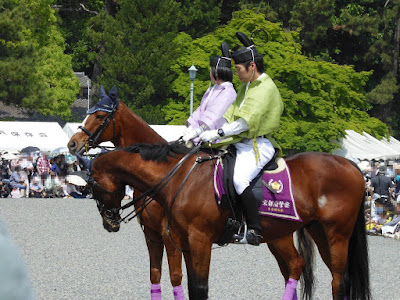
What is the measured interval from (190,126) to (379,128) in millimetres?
34231

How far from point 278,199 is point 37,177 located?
17.4 meters

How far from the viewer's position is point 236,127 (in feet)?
16.5

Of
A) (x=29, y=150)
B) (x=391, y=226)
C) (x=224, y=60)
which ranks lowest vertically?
(x=29, y=150)

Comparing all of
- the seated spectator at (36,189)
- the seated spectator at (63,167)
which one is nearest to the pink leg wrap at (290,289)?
the seated spectator at (63,167)

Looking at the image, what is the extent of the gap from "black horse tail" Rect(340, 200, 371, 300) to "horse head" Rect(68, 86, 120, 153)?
94.2 inches

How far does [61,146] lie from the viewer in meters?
24.8

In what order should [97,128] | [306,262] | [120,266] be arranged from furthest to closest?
[120,266]
[97,128]
[306,262]

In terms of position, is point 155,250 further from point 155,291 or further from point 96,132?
point 96,132

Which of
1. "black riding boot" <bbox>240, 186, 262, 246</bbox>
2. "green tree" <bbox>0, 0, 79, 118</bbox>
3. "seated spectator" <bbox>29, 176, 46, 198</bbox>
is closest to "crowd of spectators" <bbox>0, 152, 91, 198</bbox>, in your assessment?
"seated spectator" <bbox>29, 176, 46, 198</bbox>

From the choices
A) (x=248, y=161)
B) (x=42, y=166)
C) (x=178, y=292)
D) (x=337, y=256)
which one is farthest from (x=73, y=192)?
(x=248, y=161)

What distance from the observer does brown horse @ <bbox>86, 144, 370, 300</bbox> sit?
486 centimetres

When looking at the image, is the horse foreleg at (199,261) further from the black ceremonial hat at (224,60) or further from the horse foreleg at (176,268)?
the black ceremonial hat at (224,60)

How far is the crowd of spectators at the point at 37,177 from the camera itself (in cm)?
2109

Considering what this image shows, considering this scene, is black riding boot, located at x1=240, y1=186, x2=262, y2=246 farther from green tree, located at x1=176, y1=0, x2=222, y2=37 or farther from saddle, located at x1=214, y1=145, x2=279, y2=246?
green tree, located at x1=176, y1=0, x2=222, y2=37
